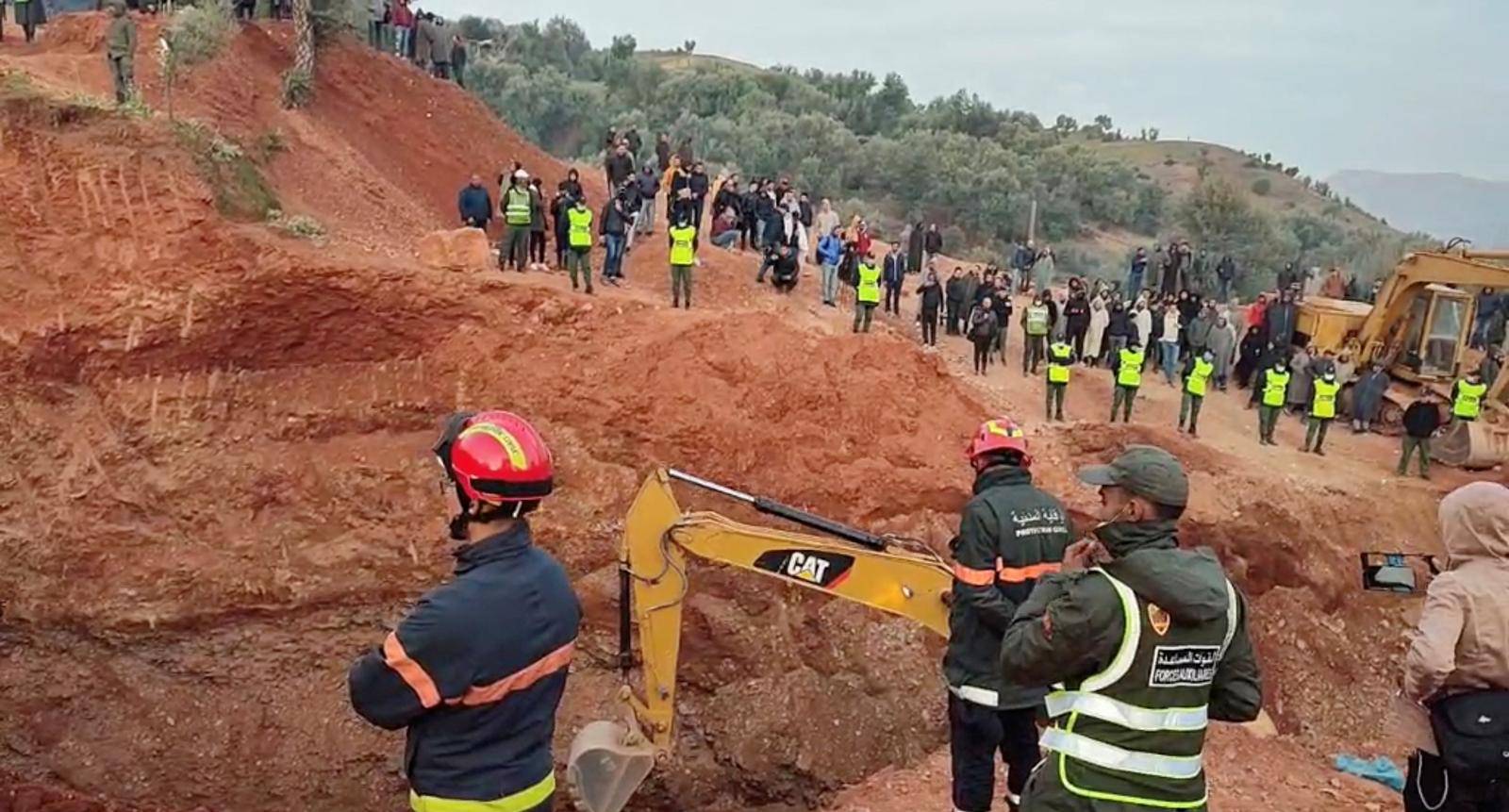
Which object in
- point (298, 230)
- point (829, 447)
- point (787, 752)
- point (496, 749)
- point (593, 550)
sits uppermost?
point (298, 230)

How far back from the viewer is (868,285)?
1720cm

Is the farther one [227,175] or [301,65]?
[301,65]

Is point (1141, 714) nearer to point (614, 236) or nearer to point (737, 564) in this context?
point (737, 564)

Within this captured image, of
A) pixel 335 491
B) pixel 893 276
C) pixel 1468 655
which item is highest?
pixel 893 276

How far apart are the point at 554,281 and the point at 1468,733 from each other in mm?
10740

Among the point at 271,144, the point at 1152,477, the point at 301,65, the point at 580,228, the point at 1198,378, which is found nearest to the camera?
the point at 1152,477

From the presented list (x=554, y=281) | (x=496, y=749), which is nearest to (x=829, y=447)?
(x=554, y=281)

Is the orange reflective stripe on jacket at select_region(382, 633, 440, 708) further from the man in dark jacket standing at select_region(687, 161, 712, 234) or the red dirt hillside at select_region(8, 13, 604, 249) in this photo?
the man in dark jacket standing at select_region(687, 161, 712, 234)

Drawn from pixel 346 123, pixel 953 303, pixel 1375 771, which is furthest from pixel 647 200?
pixel 1375 771

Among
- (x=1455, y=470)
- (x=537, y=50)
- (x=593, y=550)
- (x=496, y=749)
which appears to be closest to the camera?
(x=496, y=749)

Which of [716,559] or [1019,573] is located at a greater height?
[1019,573]

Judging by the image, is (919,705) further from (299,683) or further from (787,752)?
(299,683)

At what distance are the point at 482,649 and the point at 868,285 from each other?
1407 cm

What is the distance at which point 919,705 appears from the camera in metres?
11.0
